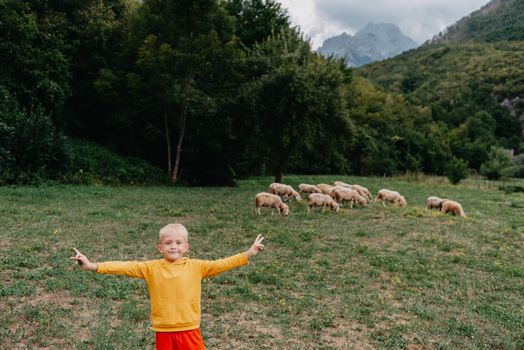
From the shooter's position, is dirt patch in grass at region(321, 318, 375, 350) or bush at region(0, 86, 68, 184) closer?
dirt patch in grass at region(321, 318, 375, 350)

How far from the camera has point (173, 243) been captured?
4.02 meters

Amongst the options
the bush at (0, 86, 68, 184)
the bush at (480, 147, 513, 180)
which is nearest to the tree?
the bush at (0, 86, 68, 184)

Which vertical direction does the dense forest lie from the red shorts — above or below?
above

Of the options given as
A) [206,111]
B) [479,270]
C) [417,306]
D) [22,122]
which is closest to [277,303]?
[417,306]

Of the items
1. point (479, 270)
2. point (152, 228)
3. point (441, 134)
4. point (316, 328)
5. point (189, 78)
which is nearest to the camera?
point (316, 328)

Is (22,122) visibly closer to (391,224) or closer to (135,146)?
(135,146)

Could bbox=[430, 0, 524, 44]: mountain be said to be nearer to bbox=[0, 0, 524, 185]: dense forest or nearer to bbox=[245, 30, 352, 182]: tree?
bbox=[245, 30, 352, 182]: tree

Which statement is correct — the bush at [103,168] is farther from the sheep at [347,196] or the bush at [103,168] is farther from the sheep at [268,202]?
the sheep at [347,196]

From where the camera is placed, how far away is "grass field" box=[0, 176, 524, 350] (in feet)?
20.7

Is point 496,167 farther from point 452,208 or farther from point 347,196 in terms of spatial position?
point 347,196

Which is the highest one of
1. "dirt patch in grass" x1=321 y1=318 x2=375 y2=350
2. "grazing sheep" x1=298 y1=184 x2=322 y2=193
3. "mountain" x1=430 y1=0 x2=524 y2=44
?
"mountain" x1=430 y1=0 x2=524 y2=44

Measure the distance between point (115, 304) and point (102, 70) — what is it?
23.6m

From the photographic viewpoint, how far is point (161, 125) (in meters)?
31.2

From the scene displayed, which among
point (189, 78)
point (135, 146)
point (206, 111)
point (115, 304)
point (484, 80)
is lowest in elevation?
point (115, 304)
